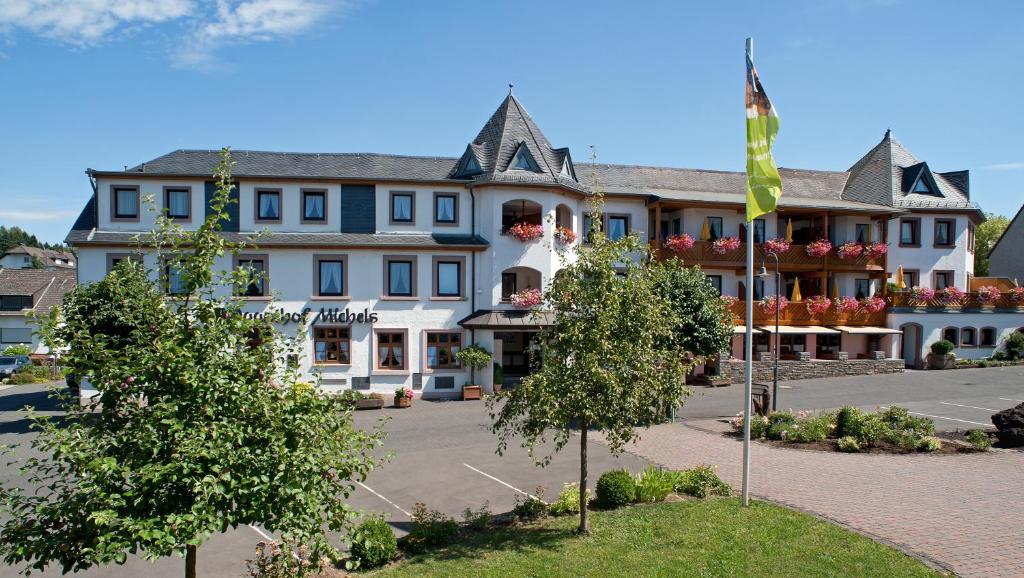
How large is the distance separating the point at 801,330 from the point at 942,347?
27.7 feet

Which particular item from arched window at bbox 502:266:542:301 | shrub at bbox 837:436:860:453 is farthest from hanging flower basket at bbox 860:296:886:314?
shrub at bbox 837:436:860:453

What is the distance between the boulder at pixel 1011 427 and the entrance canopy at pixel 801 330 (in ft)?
48.6

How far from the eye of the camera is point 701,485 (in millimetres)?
13656

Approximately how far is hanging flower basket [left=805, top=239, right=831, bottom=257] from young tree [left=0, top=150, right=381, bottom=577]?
3303 cm

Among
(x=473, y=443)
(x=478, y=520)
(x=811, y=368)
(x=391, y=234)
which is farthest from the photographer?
(x=811, y=368)

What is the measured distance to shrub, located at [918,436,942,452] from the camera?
57.1 ft

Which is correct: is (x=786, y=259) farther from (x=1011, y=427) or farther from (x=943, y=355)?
(x=1011, y=427)

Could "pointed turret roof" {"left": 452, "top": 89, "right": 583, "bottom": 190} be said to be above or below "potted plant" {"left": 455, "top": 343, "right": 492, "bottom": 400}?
above

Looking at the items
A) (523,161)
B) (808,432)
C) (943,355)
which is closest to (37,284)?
(523,161)

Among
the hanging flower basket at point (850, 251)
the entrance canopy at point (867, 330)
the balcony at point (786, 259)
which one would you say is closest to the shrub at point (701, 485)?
the balcony at point (786, 259)

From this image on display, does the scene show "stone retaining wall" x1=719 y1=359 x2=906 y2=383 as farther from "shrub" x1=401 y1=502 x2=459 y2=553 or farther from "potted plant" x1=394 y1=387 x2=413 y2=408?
"shrub" x1=401 y1=502 x2=459 y2=553

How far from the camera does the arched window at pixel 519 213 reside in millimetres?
30281

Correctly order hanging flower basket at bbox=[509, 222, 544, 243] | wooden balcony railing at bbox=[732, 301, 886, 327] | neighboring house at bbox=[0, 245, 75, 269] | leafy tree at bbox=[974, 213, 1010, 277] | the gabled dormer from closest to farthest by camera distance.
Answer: hanging flower basket at bbox=[509, 222, 544, 243], wooden balcony railing at bbox=[732, 301, 886, 327], the gabled dormer, leafy tree at bbox=[974, 213, 1010, 277], neighboring house at bbox=[0, 245, 75, 269]

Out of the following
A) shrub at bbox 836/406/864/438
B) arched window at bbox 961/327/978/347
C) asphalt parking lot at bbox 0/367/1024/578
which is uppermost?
arched window at bbox 961/327/978/347
